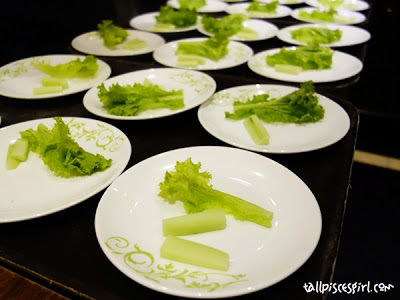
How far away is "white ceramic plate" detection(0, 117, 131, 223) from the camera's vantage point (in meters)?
1.17

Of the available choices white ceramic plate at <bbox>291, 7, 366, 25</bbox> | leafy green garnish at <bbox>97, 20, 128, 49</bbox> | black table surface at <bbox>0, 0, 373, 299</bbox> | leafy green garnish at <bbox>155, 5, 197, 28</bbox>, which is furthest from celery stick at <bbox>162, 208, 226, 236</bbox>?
white ceramic plate at <bbox>291, 7, 366, 25</bbox>

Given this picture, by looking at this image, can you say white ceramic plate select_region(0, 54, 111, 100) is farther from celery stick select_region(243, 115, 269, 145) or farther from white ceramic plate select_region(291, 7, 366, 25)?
white ceramic plate select_region(291, 7, 366, 25)

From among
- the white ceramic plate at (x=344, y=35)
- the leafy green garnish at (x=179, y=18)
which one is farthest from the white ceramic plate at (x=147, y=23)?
the white ceramic plate at (x=344, y=35)

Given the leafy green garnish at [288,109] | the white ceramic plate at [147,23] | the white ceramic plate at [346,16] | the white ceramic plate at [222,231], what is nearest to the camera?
the white ceramic plate at [222,231]

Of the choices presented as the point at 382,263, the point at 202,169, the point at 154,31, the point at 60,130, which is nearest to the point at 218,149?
the point at 202,169

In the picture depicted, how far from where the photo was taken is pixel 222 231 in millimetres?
1103

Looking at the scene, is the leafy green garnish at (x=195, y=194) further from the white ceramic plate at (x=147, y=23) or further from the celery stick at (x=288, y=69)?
the white ceramic plate at (x=147, y=23)

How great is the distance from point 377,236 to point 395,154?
4.23 feet

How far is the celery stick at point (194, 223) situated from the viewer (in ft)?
3.53

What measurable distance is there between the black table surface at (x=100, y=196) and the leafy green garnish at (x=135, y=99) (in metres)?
0.07

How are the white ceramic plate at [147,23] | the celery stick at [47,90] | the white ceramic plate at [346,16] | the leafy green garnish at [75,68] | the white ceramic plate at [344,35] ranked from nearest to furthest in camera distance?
the celery stick at [47,90] → the leafy green garnish at [75,68] → the white ceramic plate at [344,35] → the white ceramic plate at [147,23] → the white ceramic plate at [346,16]

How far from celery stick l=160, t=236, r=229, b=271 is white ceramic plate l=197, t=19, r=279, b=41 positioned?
2258 mm

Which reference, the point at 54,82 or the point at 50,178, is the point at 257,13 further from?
the point at 50,178

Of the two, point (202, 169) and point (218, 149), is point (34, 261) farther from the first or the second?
point (218, 149)
